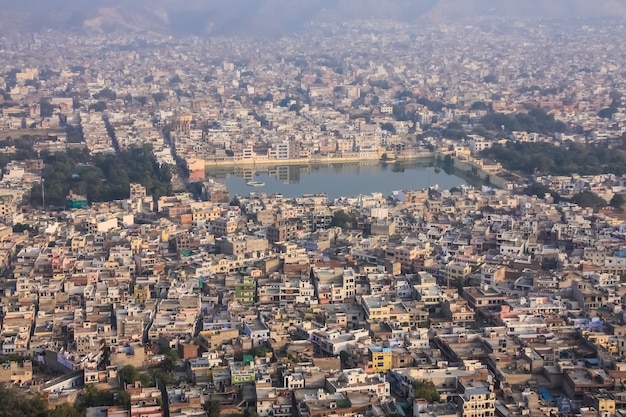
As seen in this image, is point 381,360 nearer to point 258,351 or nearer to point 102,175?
point 258,351

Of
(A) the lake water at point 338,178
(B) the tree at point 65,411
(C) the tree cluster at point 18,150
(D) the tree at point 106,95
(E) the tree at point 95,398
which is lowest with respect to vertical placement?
(A) the lake water at point 338,178

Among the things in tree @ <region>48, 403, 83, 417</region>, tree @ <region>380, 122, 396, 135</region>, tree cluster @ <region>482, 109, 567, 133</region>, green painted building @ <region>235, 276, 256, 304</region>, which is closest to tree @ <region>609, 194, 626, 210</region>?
green painted building @ <region>235, 276, 256, 304</region>

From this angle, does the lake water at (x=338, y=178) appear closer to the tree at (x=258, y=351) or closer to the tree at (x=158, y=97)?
the tree at (x=258, y=351)

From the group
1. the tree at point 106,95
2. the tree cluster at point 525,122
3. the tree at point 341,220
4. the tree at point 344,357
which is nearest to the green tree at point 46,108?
the tree at point 106,95

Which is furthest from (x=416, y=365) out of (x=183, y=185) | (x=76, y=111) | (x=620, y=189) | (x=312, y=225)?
(x=76, y=111)

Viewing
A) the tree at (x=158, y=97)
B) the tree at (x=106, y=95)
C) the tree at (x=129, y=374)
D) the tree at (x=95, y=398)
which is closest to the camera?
the tree at (x=95, y=398)

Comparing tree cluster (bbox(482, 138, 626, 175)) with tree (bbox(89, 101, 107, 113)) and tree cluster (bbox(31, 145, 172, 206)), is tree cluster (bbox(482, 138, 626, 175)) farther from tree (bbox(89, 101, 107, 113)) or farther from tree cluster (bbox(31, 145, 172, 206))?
tree (bbox(89, 101, 107, 113))

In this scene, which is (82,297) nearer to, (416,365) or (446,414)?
(416,365)
